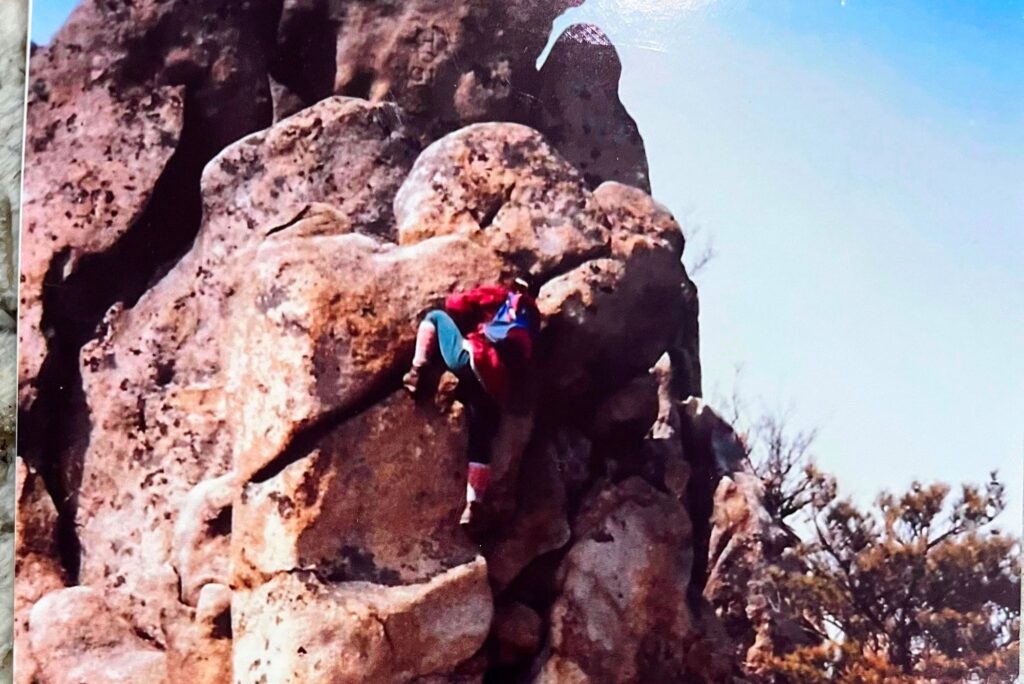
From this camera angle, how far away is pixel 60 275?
191 inches

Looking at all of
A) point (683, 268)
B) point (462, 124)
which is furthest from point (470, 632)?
point (462, 124)

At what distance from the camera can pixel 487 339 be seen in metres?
4.48

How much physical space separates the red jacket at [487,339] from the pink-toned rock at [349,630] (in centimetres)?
79

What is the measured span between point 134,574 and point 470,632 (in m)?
1.44

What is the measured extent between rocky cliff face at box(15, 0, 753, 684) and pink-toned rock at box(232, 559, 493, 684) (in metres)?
0.01

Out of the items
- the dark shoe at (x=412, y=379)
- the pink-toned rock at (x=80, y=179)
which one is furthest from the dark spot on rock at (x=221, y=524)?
the pink-toned rock at (x=80, y=179)

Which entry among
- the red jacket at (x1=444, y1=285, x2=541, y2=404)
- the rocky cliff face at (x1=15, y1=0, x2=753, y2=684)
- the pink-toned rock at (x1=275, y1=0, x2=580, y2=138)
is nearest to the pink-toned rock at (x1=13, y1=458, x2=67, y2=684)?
the rocky cliff face at (x1=15, y1=0, x2=753, y2=684)

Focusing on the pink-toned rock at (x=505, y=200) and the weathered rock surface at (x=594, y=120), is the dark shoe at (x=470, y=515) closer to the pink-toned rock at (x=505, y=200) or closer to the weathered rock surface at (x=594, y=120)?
the pink-toned rock at (x=505, y=200)

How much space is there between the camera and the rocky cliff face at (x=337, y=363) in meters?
4.35

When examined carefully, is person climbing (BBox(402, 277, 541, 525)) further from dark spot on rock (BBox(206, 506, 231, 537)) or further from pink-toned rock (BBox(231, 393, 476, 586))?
dark spot on rock (BBox(206, 506, 231, 537))

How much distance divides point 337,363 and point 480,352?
1.87 feet

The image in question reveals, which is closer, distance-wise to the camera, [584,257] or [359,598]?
[359,598]

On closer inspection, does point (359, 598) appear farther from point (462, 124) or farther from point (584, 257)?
point (462, 124)

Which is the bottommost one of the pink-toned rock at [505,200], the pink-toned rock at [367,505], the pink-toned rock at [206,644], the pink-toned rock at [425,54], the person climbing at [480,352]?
the pink-toned rock at [206,644]
